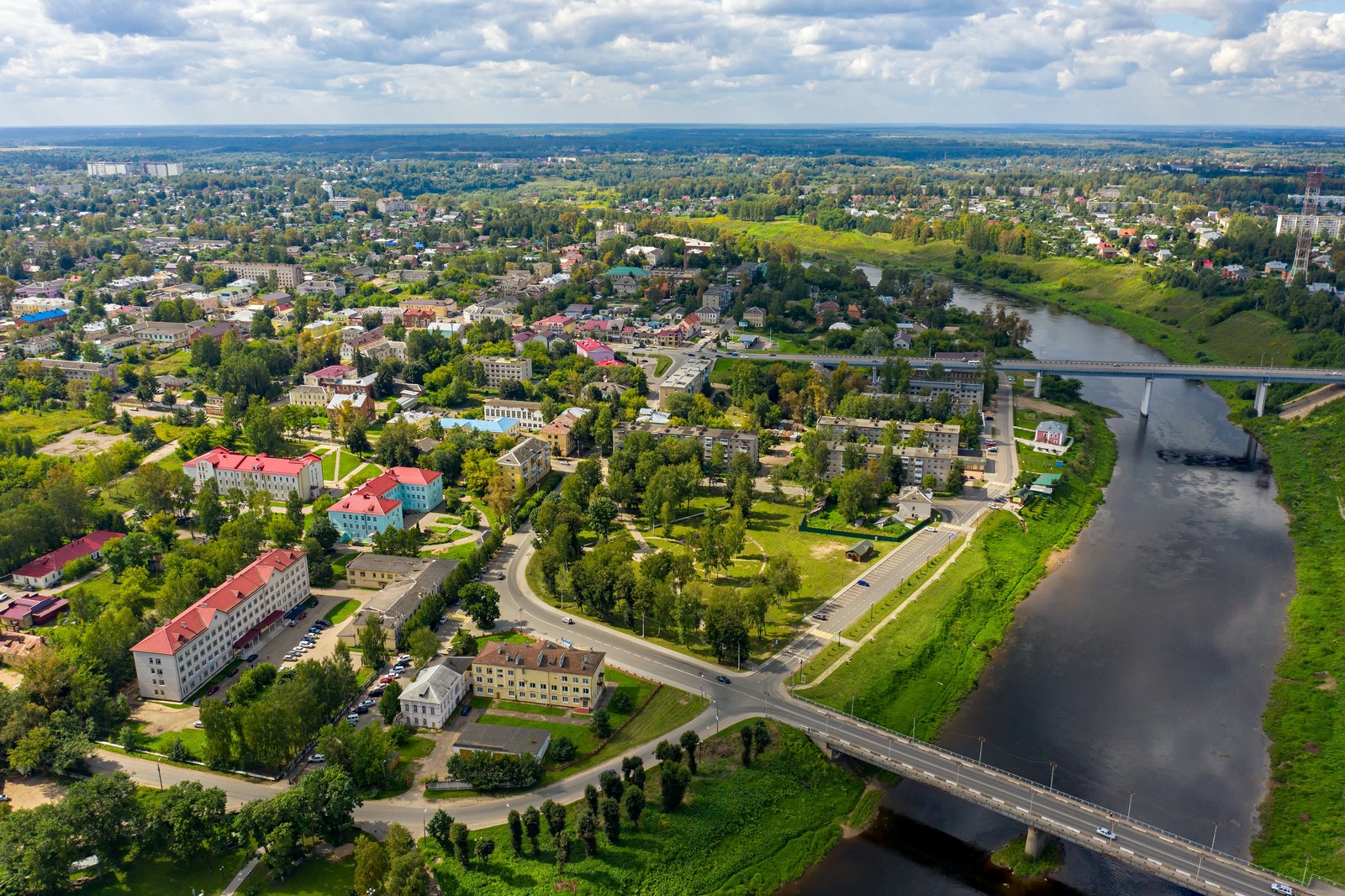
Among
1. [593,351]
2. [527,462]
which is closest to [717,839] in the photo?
[527,462]

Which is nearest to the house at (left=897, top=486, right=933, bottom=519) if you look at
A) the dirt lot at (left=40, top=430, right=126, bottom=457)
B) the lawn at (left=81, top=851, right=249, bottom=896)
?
the lawn at (left=81, top=851, right=249, bottom=896)

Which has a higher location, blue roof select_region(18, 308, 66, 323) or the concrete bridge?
blue roof select_region(18, 308, 66, 323)

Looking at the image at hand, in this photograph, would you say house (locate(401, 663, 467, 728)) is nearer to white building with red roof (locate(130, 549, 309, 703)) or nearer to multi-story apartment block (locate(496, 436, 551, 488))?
white building with red roof (locate(130, 549, 309, 703))

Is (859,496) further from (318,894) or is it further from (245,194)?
(245,194)

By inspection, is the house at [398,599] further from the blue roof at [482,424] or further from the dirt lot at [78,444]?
the dirt lot at [78,444]

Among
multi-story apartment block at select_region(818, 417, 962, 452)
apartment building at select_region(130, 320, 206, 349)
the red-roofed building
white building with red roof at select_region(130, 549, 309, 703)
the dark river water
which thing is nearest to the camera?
the dark river water

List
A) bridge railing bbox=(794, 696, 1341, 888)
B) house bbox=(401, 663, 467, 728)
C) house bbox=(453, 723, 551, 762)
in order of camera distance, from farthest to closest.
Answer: house bbox=(401, 663, 467, 728)
house bbox=(453, 723, 551, 762)
bridge railing bbox=(794, 696, 1341, 888)

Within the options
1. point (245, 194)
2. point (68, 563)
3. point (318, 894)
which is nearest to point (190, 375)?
point (68, 563)
